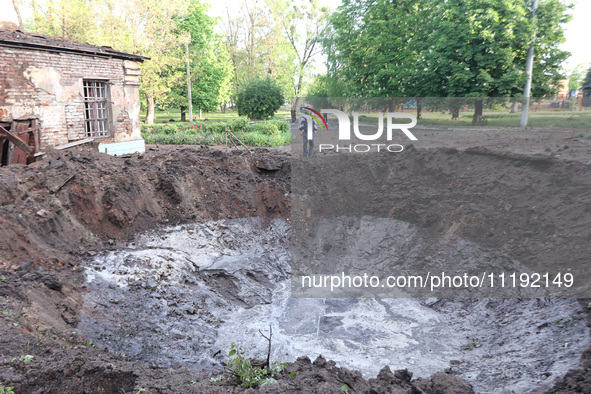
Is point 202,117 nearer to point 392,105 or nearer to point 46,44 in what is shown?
point 46,44

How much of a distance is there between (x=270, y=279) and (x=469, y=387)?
5.29 m

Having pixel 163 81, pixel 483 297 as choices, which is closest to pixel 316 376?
pixel 483 297

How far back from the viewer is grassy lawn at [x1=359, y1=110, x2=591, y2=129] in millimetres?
10156

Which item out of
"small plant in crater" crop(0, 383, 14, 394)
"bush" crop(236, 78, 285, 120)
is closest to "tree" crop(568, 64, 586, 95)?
"small plant in crater" crop(0, 383, 14, 394)

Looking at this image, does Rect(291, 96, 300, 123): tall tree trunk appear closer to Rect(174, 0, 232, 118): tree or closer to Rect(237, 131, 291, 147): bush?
Rect(174, 0, 232, 118): tree

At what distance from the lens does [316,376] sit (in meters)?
4.03

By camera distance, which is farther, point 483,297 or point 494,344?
point 483,297

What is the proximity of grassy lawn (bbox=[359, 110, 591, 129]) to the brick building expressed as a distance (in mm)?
9497

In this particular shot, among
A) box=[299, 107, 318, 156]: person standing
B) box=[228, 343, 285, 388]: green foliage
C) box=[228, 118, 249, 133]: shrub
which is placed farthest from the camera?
box=[228, 118, 249, 133]: shrub

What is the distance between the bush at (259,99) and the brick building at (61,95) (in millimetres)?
15296

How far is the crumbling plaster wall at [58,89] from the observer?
35.7 ft

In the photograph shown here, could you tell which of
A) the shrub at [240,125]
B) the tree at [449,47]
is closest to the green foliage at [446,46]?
the tree at [449,47]

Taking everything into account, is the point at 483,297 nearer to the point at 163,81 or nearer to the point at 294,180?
the point at 294,180

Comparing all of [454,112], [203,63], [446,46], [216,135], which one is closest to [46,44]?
[216,135]
